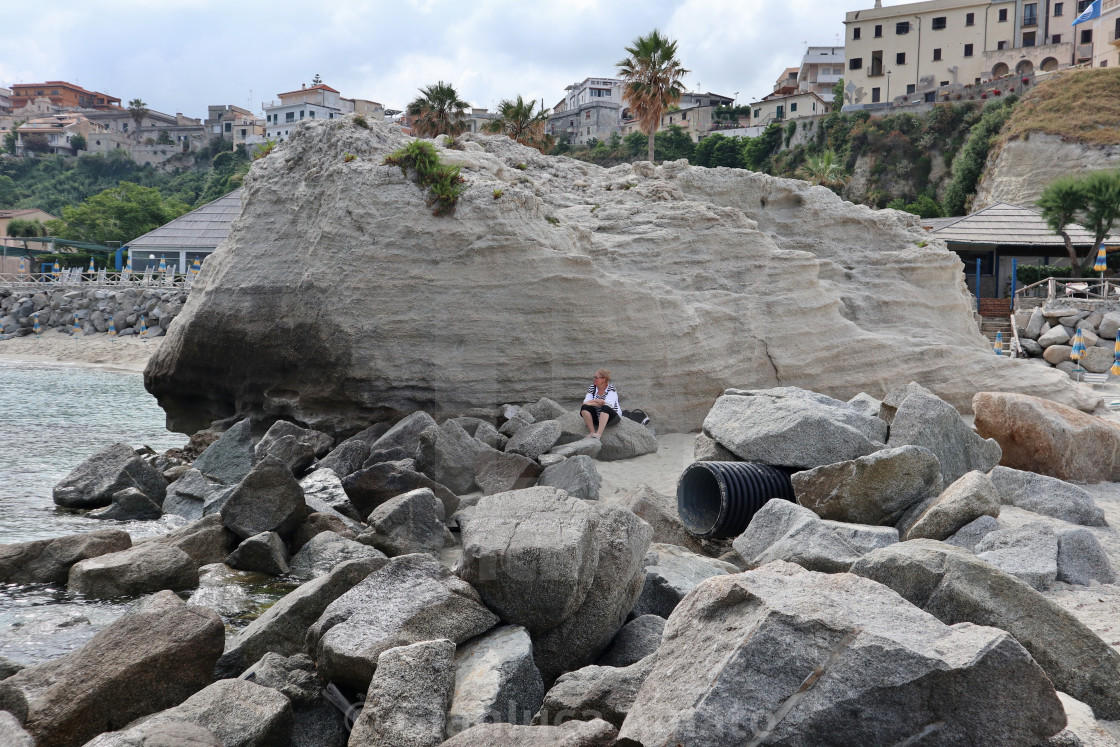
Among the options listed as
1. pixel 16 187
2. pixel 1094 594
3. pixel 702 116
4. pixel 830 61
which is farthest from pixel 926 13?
pixel 16 187

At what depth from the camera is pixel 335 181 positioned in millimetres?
11148

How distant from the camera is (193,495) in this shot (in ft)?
29.9

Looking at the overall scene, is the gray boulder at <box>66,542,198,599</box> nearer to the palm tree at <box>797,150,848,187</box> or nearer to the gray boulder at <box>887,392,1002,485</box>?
the gray boulder at <box>887,392,1002,485</box>

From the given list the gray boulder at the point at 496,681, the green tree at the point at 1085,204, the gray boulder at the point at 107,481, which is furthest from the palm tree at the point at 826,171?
the gray boulder at the point at 496,681

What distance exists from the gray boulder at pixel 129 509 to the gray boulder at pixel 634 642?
6.29m

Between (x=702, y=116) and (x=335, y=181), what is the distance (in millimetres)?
79318

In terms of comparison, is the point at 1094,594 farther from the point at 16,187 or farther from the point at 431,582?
the point at 16,187

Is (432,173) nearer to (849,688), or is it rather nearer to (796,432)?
(796,432)

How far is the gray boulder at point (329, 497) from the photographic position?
8.08 m

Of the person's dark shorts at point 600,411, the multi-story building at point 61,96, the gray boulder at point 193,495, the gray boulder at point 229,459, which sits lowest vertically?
the gray boulder at point 193,495

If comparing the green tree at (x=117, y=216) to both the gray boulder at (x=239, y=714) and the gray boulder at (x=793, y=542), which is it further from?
the gray boulder at (x=239, y=714)

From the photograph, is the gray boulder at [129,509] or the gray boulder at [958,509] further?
the gray boulder at [129,509]

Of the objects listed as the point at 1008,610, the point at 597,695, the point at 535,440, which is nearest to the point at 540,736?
the point at 597,695

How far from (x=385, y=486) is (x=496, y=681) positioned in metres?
4.65
